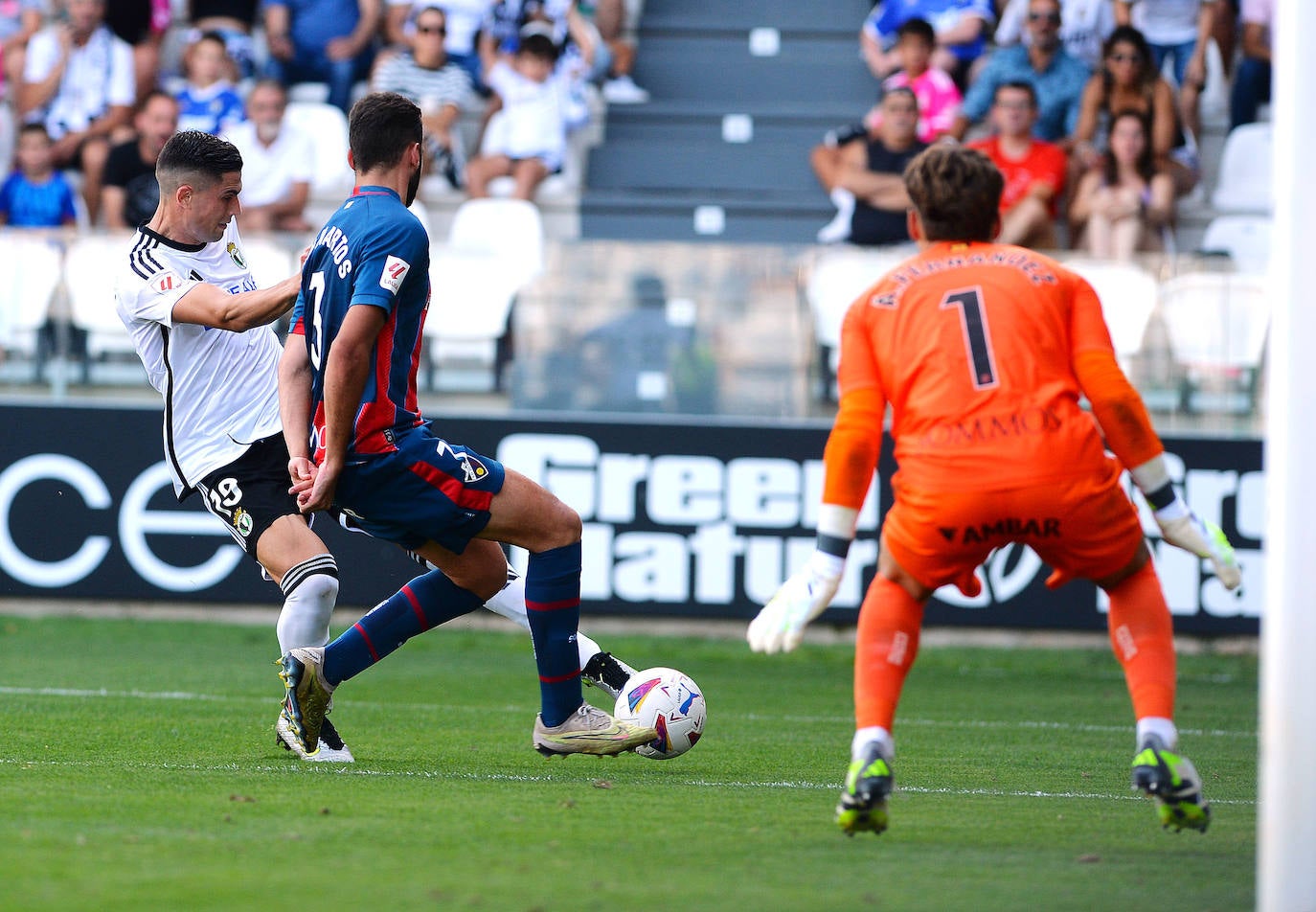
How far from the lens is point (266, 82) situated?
1323 cm

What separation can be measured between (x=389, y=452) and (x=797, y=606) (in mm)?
1599

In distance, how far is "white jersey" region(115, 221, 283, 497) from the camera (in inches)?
234

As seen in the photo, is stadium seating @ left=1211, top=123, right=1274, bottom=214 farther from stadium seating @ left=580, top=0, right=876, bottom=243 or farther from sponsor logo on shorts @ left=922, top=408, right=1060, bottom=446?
sponsor logo on shorts @ left=922, top=408, right=1060, bottom=446

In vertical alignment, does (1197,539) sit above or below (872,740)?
above

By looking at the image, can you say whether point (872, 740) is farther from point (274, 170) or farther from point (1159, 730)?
point (274, 170)

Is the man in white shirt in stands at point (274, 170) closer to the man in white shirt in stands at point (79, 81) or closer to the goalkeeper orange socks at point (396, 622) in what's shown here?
the man in white shirt in stands at point (79, 81)

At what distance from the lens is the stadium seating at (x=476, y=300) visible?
35.7 ft

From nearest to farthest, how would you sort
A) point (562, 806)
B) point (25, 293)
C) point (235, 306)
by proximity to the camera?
point (562, 806), point (235, 306), point (25, 293)

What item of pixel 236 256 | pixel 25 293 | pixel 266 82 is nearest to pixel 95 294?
pixel 25 293

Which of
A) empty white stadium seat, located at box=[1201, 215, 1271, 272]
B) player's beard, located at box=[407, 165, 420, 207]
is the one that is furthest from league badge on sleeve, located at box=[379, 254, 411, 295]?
empty white stadium seat, located at box=[1201, 215, 1271, 272]

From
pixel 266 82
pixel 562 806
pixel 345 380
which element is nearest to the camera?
pixel 562 806

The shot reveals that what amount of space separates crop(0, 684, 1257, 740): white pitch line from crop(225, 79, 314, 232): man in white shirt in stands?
5.76 m

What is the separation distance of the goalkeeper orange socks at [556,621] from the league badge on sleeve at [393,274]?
1.01m

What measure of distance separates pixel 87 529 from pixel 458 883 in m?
7.89
